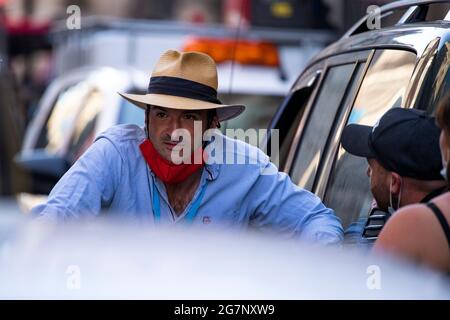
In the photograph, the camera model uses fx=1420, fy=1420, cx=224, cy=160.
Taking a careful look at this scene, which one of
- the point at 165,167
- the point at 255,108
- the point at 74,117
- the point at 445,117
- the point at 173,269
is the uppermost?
the point at 445,117

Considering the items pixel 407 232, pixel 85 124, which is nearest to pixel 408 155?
pixel 407 232

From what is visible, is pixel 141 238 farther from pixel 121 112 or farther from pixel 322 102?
pixel 121 112

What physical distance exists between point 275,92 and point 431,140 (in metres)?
7.08

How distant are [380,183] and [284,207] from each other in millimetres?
607

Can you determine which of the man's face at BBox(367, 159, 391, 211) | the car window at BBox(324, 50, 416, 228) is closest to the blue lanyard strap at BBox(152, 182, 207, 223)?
the car window at BBox(324, 50, 416, 228)

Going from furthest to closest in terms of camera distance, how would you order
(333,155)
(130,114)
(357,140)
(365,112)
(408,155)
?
1. (130,114)
2. (333,155)
3. (365,112)
4. (357,140)
5. (408,155)

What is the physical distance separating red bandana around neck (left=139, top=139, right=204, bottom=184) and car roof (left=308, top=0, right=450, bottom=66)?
0.82 m

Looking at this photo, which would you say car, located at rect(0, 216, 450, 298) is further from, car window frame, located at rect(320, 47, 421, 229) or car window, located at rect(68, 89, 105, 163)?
car window, located at rect(68, 89, 105, 163)

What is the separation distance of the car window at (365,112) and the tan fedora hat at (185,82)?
1.48ft

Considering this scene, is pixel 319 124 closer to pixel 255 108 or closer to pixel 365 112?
pixel 365 112

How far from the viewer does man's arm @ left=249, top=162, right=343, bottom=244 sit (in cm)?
471

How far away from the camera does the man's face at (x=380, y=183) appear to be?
4215mm

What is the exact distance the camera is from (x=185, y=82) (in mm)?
4852

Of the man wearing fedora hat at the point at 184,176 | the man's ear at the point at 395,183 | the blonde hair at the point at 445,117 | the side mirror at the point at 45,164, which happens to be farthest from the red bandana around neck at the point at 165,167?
the side mirror at the point at 45,164
